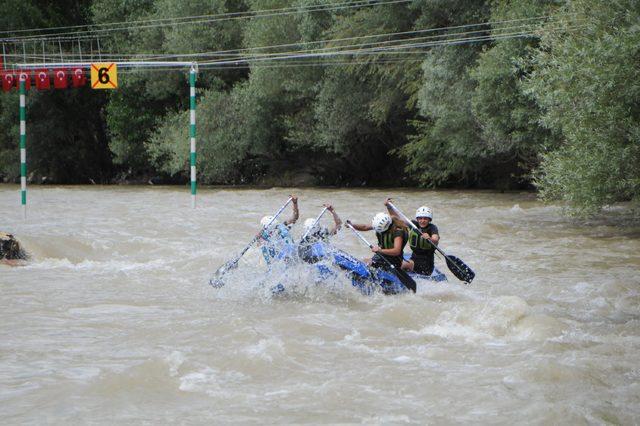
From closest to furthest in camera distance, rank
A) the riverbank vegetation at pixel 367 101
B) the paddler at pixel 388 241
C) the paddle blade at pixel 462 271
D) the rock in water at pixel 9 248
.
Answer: the paddler at pixel 388 241
the paddle blade at pixel 462 271
the rock in water at pixel 9 248
the riverbank vegetation at pixel 367 101

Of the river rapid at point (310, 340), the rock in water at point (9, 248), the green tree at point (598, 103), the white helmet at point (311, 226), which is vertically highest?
the green tree at point (598, 103)

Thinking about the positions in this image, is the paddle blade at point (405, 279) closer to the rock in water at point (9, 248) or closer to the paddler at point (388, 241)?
the paddler at point (388, 241)

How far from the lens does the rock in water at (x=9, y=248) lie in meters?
13.7

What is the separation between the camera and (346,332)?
30.0ft

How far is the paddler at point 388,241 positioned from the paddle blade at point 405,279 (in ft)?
0.29

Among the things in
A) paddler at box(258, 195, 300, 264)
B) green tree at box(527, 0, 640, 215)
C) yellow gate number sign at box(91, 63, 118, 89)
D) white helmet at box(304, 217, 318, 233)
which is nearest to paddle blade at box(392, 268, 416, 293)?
white helmet at box(304, 217, 318, 233)

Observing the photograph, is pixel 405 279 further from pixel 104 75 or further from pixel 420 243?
pixel 104 75

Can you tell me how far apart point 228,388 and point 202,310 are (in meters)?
3.14

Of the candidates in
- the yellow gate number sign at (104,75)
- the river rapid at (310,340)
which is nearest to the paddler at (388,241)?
the river rapid at (310,340)

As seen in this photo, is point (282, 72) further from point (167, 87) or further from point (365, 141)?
point (167, 87)

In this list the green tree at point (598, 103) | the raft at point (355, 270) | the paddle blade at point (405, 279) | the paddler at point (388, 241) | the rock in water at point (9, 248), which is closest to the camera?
the raft at point (355, 270)

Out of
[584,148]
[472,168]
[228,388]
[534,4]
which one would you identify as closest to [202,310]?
[228,388]

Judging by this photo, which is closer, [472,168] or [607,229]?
[607,229]

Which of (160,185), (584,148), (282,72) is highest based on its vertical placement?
(282,72)
